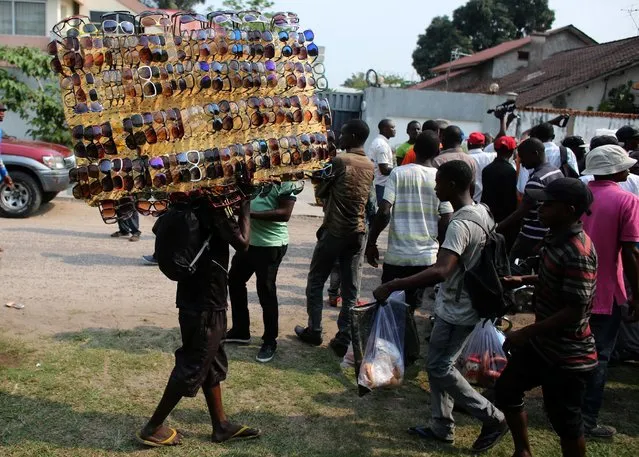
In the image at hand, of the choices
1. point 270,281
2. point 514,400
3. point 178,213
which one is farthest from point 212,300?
point 514,400

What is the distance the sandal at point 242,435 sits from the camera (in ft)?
13.3

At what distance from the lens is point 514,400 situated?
12.4ft

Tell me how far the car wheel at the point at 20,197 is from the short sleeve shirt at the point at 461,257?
29.6 ft

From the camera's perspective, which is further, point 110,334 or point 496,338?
point 110,334

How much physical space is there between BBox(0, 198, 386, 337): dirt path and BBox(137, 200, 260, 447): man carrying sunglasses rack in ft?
6.93

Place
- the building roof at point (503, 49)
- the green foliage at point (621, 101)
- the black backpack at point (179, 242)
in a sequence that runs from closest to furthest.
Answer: the black backpack at point (179, 242) → the green foliage at point (621, 101) → the building roof at point (503, 49)

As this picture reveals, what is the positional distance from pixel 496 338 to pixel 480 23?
4877cm

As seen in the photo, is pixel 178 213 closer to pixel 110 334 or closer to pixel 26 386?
pixel 26 386

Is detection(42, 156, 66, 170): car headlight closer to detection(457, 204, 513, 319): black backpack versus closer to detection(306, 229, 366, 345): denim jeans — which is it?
detection(306, 229, 366, 345): denim jeans

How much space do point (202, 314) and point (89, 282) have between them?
4.00 metres

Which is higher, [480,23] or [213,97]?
[480,23]

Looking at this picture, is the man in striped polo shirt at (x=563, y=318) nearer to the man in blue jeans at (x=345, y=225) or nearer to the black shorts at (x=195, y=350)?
the black shorts at (x=195, y=350)

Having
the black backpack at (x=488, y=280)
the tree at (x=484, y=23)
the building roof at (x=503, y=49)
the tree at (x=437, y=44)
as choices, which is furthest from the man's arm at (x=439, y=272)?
the tree at (x=484, y=23)

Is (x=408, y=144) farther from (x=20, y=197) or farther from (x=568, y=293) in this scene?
(x=20, y=197)
